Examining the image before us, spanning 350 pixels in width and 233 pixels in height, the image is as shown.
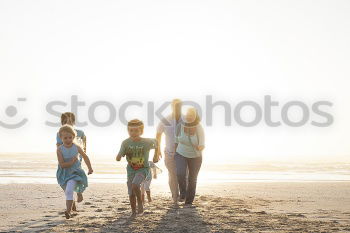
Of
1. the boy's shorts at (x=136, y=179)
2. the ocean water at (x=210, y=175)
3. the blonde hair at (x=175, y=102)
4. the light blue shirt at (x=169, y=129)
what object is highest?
the blonde hair at (x=175, y=102)

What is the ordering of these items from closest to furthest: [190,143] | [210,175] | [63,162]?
[63,162]
[190,143]
[210,175]

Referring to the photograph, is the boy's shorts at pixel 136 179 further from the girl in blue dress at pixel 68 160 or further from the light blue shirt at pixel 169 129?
the light blue shirt at pixel 169 129

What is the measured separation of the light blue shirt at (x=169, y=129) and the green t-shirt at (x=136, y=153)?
197 centimetres

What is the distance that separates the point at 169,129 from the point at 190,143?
21.7 inches

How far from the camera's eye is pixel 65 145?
834 centimetres

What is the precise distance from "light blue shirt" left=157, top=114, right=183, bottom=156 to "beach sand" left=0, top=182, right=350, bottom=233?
1062 mm

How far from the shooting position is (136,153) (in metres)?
8.63

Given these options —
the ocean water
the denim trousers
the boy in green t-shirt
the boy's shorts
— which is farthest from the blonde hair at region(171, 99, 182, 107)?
the ocean water

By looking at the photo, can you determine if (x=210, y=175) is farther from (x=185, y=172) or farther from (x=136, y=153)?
(x=136, y=153)

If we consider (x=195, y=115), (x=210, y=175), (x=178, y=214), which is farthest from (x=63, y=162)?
(x=210, y=175)

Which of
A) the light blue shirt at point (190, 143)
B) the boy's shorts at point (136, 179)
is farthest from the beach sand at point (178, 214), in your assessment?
the light blue shirt at point (190, 143)

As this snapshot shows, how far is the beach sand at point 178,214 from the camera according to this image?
7.13 m

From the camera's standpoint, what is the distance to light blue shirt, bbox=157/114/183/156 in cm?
1066

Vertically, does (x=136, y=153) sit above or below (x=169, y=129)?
below
